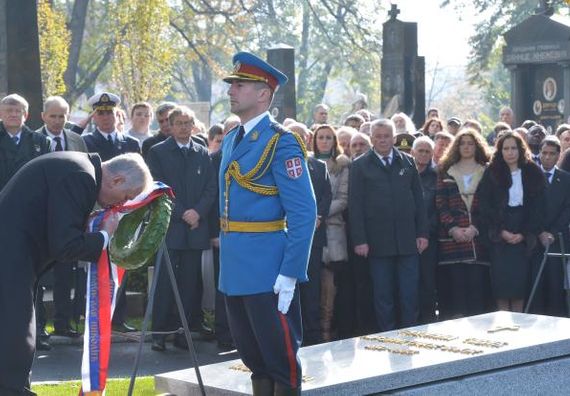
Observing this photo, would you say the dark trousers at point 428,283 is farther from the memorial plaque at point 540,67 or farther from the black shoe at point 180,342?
the memorial plaque at point 540,67

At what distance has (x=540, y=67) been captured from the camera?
26.4 meters

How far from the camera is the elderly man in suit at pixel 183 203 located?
11695mm

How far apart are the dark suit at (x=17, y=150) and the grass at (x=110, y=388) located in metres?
2.12

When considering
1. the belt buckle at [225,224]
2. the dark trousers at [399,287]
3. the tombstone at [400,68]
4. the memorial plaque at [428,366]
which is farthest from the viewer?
the tombstone at [400,68]

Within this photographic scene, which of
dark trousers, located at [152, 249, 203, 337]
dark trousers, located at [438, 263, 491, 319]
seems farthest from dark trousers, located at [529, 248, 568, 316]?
dark trousers, located at [152, 249, 203, 337]

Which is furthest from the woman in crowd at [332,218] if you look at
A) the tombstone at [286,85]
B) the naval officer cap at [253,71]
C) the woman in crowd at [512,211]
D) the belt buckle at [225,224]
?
the tombstone at [286,85]

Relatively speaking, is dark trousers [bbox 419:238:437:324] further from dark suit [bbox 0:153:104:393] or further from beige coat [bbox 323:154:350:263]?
dark suit [bbox 0:153:104:393]

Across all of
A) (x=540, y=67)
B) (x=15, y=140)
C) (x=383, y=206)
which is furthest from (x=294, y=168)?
(x=540, y=67)

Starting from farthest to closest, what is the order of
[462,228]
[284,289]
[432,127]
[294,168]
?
[432,127] → [462,228] → [294,168] → [284,289]

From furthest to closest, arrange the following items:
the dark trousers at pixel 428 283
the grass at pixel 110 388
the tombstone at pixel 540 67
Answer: the tombstone at pixel 540 67 → the dark trousers at pixel 428 283 → the grass at pixel 110 388

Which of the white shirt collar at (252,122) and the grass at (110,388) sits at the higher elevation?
the white shirt collar at (252,122)

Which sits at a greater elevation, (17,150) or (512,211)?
(17,150)

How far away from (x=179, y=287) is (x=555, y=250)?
3594 millimetres

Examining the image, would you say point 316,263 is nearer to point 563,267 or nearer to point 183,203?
point 183,203
